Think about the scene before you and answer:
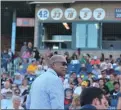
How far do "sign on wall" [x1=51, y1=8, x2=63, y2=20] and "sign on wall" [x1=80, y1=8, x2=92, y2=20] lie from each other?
1061 mm

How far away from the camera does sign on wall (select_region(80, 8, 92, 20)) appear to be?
24641 millimetres

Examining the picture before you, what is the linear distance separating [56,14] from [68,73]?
21.0 feet

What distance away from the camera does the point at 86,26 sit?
81.8 ft

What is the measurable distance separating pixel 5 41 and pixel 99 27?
19.3 feet

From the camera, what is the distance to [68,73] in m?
19.3

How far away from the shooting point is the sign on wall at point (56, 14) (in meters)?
24.9

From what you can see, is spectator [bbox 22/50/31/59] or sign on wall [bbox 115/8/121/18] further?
sign on wall [bbox 115/8/121/18]

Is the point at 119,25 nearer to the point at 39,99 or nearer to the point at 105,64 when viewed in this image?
the point at 105,64

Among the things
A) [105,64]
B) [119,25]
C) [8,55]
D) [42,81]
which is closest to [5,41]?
[8,55]

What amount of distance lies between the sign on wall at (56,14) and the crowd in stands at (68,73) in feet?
8.05

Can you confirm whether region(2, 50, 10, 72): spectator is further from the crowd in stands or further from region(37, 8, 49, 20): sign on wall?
region(37, 8, 49, 20): sign on wall

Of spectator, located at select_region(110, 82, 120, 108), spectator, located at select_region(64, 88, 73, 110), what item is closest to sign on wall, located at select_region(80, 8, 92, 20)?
spectator, located at select_region(110, 82, 120, 108)

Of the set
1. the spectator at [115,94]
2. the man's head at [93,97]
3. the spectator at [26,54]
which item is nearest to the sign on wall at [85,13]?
the spectator at [26,54]

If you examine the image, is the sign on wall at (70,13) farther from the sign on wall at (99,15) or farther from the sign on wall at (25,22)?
the sign on wall at (25,22)
